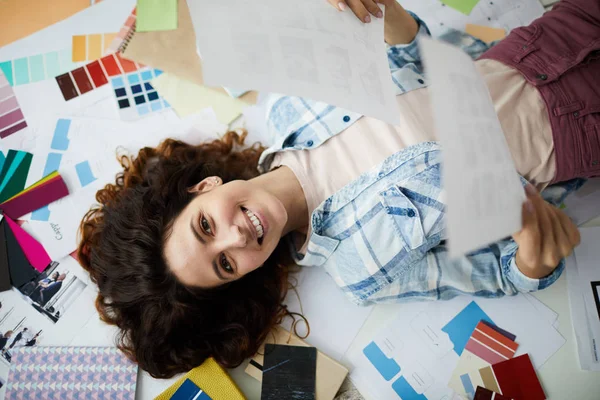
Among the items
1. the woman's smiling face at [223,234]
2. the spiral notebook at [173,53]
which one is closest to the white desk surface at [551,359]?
the spiral notebook at [173,53]

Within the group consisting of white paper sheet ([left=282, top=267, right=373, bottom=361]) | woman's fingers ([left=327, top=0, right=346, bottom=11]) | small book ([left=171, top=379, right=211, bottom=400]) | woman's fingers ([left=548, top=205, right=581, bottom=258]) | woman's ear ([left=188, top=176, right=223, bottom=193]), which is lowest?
small book ([left=171, top=379, right=211, bottom=400])

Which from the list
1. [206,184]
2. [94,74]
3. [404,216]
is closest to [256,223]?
[206,184]

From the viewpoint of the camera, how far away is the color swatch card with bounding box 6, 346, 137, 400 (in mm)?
1004

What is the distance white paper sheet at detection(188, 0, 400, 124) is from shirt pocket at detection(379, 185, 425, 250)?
8.2 inches

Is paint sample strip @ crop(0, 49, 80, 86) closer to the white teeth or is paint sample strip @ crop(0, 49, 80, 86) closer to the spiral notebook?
the spiral notebook

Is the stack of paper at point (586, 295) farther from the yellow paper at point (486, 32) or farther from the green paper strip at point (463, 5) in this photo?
the green paper strip at point (463, 5)

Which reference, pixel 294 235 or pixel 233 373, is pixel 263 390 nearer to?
pixel 233 373

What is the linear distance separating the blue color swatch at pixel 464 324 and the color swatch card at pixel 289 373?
0.33 m

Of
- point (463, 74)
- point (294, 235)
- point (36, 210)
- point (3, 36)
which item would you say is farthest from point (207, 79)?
point (3, 36)

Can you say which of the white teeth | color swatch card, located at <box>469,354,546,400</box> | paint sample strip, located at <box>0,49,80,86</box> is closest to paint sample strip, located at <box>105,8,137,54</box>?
paint sample strip, located at <box>0,49,80,86</box>

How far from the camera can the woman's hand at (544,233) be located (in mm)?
695

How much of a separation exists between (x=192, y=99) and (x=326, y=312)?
2.22ft

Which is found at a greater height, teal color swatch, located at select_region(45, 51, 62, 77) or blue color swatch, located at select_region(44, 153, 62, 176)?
teal color swatch, located at select_region(45, 51, 62, 77)

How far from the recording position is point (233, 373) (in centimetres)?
103
